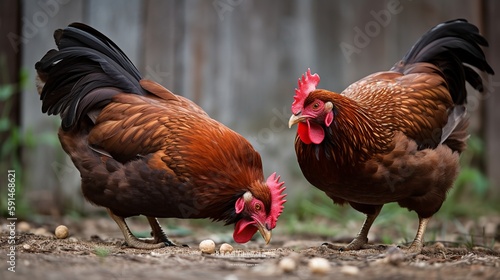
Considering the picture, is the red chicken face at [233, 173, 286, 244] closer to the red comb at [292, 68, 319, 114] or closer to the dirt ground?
the dirt ground

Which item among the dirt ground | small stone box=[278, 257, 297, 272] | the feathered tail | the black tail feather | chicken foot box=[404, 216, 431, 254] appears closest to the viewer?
the dirt ground

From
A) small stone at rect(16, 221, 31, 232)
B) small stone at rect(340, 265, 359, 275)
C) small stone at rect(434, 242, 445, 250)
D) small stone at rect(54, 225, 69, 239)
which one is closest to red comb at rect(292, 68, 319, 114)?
small stone at rect(340, 265, 359, 275)

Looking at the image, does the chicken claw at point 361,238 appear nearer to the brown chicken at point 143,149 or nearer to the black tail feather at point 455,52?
the brown chicken at point 143,149

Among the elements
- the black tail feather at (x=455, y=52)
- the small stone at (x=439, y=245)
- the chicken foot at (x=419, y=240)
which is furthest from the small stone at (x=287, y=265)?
the black tail feather at (x=455, y=52)

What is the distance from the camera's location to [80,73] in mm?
4902

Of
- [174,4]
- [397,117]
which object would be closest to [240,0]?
[174,4]

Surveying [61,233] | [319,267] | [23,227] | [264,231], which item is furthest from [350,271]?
[23,227]

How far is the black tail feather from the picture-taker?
205 inches

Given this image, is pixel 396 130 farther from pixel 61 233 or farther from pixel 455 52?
pixel 61 233

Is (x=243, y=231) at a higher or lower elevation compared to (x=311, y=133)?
lower

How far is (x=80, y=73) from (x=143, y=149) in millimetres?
976

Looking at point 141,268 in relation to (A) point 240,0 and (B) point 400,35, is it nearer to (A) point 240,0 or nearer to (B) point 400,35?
(A) point 240,0

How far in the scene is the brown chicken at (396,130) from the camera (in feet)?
14.5

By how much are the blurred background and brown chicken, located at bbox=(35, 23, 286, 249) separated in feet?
9.13
